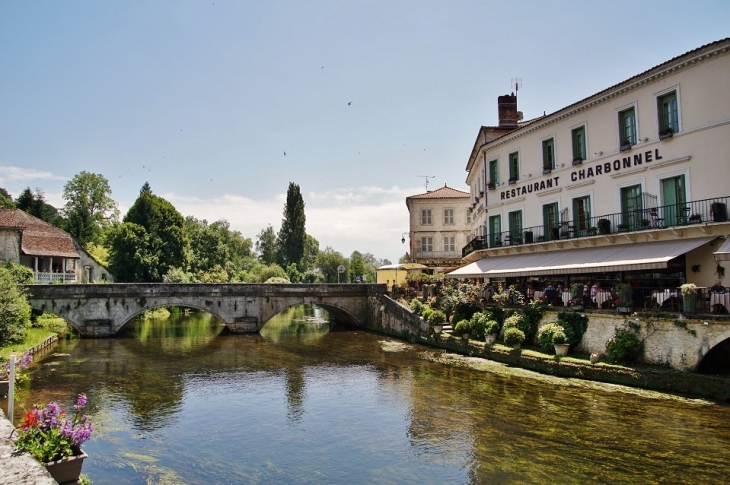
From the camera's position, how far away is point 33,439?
26.7 feet

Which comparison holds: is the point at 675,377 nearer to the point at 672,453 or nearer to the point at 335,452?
the point at 672,453

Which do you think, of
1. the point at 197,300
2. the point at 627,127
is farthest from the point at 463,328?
the point at 197,300

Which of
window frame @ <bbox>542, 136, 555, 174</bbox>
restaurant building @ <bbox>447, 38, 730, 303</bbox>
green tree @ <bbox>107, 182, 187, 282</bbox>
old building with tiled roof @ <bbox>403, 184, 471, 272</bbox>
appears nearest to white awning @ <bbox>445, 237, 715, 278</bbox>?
restaurant building @ <bbox>447, 38, 730, 303</bbox>

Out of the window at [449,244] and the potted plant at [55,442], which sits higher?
the window at [449,244]

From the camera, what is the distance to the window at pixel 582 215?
23281 millimetres

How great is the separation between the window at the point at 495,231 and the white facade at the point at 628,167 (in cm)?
7

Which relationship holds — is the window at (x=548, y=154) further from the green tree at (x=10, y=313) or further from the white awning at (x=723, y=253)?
the green tree at (x=10, y=313)

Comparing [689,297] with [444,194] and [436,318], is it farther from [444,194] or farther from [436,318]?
[444,194]

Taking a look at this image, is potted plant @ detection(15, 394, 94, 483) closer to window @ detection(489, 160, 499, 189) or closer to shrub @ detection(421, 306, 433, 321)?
shrub @ detection(421, 306, 433, 321)

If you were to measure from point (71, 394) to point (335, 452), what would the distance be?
11018 mm

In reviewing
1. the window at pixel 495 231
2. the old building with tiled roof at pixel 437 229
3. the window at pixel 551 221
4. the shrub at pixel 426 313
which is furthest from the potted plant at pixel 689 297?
the old building with tiled roof at pixel 437 229

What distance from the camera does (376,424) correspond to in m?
15.3

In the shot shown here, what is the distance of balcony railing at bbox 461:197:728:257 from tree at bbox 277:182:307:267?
55.6 meters

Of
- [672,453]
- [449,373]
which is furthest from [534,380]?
[672,453]
